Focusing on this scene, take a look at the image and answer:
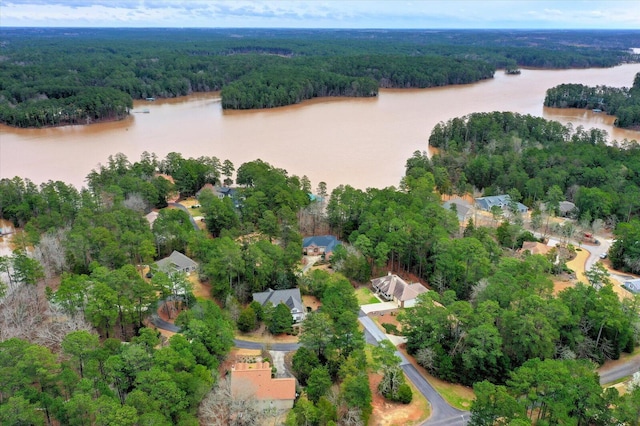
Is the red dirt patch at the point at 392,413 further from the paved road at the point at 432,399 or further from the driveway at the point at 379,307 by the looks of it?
the driveway at the point at 379,307

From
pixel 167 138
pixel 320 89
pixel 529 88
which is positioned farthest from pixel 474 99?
pixel 167 138

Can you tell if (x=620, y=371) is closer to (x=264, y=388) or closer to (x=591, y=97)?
(x=264, y=388)

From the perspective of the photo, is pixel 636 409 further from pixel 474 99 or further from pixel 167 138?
pixel 474 99

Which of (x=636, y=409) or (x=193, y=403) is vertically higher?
(x=636, y=409)

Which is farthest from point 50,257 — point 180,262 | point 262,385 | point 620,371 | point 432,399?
point 620,371

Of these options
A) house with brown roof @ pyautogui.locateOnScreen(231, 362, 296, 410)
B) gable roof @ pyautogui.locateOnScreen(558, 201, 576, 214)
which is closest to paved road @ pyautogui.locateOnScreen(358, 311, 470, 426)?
house with brown roof @ pyautogui.locateOnScreen(231, 362, 296, 410)

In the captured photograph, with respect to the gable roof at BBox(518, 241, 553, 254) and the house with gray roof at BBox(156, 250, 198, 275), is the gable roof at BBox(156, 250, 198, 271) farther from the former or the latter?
the gable roof at BBox(518, 241, 553, 254)
